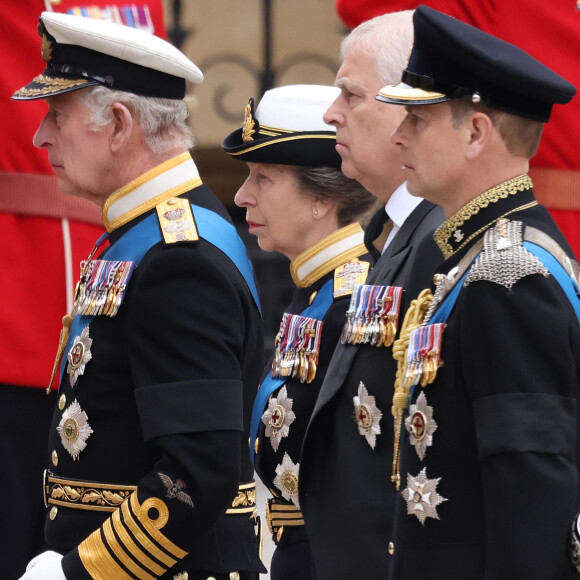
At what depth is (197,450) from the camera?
2850 millimetres

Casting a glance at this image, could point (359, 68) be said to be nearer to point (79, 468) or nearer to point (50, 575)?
point (79, 468)

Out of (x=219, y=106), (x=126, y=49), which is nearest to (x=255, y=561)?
(x=126, y=49)

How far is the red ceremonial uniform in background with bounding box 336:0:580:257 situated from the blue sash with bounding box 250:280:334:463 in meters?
0.78

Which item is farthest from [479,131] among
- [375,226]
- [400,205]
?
[375,226]

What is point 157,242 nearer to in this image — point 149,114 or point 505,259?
point 149,114

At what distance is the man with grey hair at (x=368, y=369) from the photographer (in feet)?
9.61

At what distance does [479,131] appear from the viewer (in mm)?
2463

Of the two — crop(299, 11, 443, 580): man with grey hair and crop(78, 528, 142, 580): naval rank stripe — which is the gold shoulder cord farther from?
crop(78, 528, 142, 580): naval rank stripe

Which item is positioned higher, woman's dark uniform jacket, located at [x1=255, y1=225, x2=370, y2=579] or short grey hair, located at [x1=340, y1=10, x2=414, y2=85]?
short grey hair, located at [x1=340, y1=10, x2=414, y2=85]

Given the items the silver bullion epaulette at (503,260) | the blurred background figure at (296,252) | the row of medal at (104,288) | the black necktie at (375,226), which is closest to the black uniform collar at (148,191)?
Result: the row of medal at (104,288)

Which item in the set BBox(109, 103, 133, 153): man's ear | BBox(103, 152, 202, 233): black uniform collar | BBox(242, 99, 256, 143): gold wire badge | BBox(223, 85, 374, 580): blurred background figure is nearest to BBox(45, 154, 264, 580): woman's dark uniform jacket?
BBox(103, 152, 202, 233): black uniform collar

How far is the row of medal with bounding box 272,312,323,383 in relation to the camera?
342cm

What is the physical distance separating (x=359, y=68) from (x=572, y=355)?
1139mm

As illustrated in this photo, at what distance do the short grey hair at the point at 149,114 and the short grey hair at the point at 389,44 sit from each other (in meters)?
0.46
